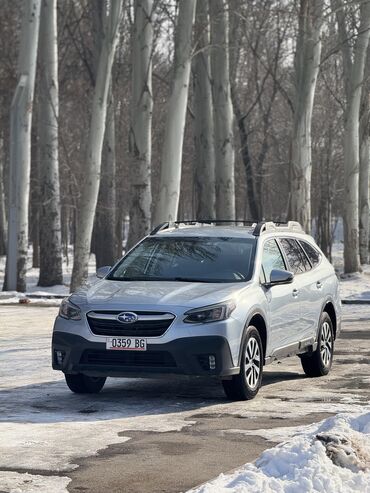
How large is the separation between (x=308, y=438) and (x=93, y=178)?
→ 1888 centimetres

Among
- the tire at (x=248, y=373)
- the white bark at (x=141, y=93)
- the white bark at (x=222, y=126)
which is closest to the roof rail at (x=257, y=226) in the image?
the tire at (x=248, y=373)

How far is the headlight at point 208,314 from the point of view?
11.0m

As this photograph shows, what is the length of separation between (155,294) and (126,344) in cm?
57

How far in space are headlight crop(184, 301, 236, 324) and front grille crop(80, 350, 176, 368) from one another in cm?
38

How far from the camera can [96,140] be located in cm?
2641

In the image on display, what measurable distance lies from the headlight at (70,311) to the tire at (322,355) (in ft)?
9.95

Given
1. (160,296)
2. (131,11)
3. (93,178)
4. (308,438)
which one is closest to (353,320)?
(93,178)

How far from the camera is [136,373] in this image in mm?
11023

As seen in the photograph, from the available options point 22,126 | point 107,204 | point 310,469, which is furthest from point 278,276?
point 107,204

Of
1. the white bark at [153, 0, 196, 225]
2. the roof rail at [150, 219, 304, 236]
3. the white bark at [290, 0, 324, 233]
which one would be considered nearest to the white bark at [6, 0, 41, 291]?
the white bark at [153, 0, 196, 225]

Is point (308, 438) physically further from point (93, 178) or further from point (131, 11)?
point (131, 11)

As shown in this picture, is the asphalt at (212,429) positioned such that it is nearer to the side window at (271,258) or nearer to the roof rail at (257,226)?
the side window at (271,258)

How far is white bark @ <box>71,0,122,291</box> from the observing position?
84.7 feet

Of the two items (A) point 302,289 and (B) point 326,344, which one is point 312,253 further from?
(A) point 302,289
